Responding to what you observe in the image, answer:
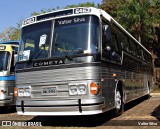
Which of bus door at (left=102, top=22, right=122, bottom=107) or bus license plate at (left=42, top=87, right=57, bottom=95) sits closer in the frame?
bus license plate at (left=42, top=87, right=57, bottom=95)

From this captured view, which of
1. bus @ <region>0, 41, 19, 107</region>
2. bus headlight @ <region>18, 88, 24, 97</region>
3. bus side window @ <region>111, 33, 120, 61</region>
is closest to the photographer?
bus headlight @ <region>18, 88, 24, 97</region>

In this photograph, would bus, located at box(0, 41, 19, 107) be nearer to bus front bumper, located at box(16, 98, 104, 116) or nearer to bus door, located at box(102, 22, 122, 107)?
bus front bumper, located at box(16, 98, 104, 116)

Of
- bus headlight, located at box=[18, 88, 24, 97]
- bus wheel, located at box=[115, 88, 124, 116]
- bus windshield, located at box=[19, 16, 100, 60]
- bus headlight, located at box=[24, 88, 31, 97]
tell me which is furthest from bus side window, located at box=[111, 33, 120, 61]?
bus headlight, located at box=[18, 88, 24, 97]

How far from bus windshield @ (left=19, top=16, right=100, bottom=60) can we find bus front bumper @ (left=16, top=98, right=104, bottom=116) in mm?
1234

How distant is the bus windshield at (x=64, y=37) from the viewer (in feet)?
28.0

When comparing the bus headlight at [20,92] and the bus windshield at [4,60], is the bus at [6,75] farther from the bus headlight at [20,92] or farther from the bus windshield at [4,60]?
the bus headlight at [20,92]

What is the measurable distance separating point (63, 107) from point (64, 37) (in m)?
1.87

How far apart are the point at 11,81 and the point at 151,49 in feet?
117

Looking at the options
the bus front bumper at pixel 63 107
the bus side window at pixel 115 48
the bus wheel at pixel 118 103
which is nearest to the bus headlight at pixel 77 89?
the bus front bumper at pixel 63 107

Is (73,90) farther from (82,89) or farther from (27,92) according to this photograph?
(27,92)

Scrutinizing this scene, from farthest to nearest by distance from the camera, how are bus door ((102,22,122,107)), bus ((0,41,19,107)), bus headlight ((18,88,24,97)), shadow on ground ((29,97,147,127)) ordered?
bus ((0,41,19,107)) < shadow on ground ((29,97,147,127)) < bus headlight ((18,88,24,97)) < bus door ((102,22,122,107))

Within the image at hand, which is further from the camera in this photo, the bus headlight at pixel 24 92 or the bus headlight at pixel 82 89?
the bus headlight at pixel 24 92

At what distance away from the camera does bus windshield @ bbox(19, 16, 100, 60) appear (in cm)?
854

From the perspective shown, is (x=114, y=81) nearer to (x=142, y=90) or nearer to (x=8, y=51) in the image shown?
(x=8, y=51)
